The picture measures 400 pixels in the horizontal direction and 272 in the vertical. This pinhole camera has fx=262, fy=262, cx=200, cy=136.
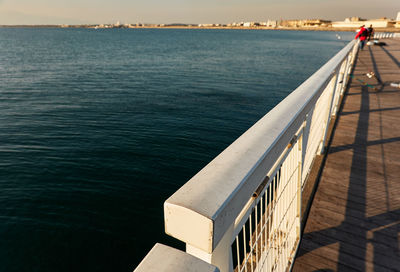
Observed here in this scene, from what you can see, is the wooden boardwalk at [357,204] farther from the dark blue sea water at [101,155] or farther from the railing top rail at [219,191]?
the dark blue sea water at [101,155]

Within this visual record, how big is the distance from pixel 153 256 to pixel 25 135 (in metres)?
16.4

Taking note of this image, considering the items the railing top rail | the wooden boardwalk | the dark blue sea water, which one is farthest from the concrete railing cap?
the dark blue sea water

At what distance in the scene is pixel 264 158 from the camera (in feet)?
3.62

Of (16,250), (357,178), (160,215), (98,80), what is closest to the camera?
(357,178)

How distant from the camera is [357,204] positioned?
343 centimetres

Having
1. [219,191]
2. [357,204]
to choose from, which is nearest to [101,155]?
[357,204]

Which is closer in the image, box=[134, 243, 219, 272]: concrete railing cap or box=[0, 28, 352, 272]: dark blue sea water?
box=[134, 243, 219, 272]: concrete railing cap

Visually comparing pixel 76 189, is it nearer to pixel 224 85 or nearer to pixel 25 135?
pixel 25 135

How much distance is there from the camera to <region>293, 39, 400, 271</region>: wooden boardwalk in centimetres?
263

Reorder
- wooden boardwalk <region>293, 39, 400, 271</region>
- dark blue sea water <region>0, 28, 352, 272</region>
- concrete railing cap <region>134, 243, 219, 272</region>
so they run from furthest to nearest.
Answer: dark blue sea water <region>0, 28, 352, 272</region>, wooden boardwalk <region>293, 39, 400, 271</region>, concrete railing cap <region>134, 243, 219, 272</region>

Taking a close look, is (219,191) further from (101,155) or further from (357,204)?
(101,155)

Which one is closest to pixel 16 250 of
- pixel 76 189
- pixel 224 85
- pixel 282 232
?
pixel 76 189

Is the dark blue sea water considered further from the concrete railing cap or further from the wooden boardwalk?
the concrete railing cap

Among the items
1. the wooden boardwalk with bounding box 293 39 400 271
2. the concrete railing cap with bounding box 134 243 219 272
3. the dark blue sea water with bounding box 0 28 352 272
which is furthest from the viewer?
the dark blue sea water with bounding box 0 28 352 272
